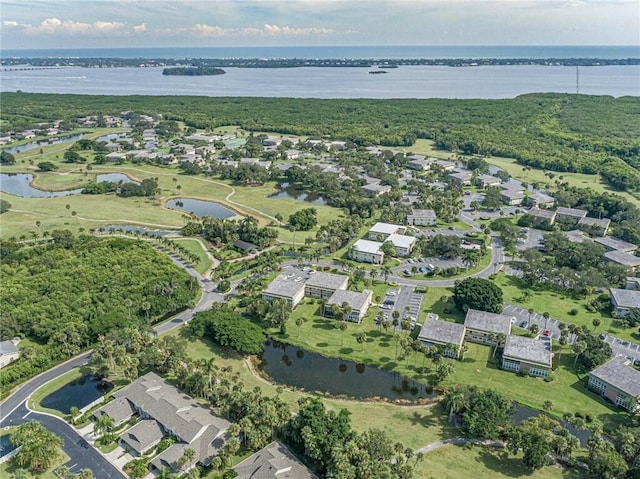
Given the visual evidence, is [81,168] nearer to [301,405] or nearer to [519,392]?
[301,405]

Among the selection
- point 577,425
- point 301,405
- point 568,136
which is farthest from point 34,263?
point 568,136

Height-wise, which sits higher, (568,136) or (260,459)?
(568,136)

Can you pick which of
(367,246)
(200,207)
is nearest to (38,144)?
(200,207)

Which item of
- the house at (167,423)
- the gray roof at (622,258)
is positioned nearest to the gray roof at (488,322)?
the gray roof at (622,258)

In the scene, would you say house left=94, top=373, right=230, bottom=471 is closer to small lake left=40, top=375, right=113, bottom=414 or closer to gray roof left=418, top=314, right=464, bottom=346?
small lake left=40, top=375, right=113, bottom=414

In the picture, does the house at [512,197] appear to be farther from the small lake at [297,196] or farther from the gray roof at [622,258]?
the small lake at [297,196]

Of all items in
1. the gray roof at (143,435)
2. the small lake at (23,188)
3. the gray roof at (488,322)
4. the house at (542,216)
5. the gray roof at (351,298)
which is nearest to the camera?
the gray roof at (143,435)

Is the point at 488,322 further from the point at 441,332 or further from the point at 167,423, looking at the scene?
the point at 167,423
